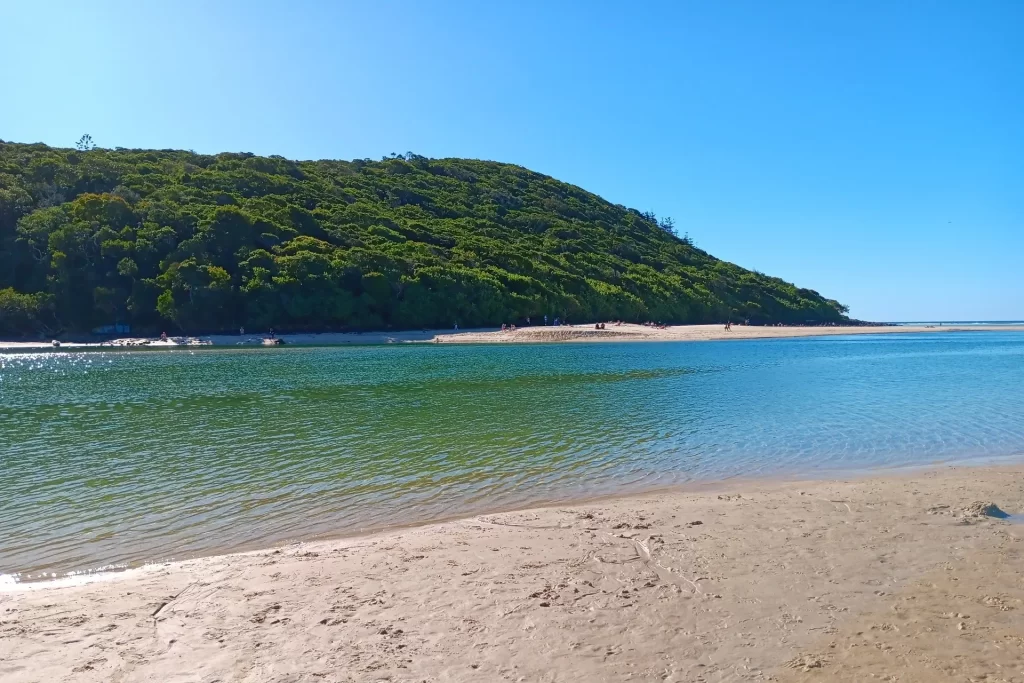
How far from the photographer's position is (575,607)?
6.08 m

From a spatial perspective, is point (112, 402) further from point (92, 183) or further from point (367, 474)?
point (92, 183)

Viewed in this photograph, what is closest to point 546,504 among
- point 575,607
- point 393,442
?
point 575,607

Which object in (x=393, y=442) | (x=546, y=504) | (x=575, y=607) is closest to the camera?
(x=575, y=607)

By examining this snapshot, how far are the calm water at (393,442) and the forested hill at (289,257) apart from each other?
135 ft

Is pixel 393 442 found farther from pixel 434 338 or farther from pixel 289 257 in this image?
pixel 289 257

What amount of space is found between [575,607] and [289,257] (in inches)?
2957

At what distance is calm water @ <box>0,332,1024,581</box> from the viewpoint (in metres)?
9.82

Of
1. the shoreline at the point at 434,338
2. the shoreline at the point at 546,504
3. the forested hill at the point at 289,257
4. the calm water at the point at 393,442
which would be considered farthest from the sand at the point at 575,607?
the forested hill at the point at 289,257

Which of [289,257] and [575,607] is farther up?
[289,257]

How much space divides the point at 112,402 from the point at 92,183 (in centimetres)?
8490

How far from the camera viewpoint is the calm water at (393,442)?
9.82 m

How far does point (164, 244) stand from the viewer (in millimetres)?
74938

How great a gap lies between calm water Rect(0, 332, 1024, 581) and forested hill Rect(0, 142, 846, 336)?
135 feet

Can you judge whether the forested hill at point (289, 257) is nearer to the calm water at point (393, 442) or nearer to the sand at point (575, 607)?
the calm water at point (393, 442)
